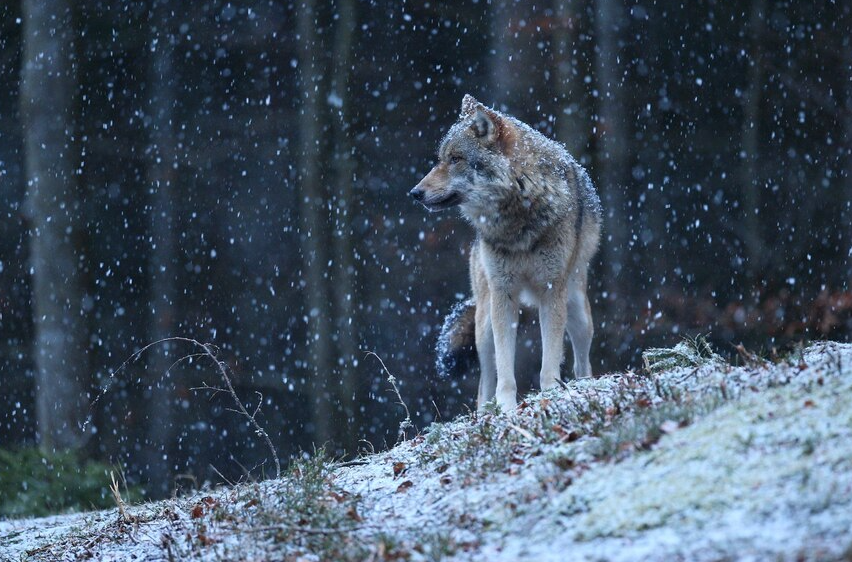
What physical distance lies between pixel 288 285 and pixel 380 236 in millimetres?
1770

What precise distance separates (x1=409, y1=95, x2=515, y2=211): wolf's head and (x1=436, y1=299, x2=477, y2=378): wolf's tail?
136 cm

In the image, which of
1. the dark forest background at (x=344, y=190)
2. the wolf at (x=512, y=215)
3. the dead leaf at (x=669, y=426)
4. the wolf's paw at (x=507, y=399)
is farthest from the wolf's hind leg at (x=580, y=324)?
the dead leaf at (x=669, y=426)

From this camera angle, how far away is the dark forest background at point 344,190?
451 inches

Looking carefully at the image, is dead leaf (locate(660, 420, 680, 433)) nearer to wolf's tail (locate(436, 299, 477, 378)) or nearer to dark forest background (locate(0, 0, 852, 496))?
wolf's tail (locate(436, 299, 477, 378))

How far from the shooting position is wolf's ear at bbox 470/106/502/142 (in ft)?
22.7

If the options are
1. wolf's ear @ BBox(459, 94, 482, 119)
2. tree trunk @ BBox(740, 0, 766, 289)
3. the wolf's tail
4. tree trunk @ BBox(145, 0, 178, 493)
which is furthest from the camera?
tree trunk @ BBox(145, 0, 178, 493)

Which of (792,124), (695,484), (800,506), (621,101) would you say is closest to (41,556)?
(695,484)

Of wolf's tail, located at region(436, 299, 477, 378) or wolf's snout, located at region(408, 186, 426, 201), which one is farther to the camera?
wolf's tail, located at region(436, 299, 477, 378)

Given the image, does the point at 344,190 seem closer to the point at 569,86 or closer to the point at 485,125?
the point at 569,86

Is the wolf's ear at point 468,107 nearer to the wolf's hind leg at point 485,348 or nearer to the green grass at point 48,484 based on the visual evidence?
the wolf's hind leg at point 485,348

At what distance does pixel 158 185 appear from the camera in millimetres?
14031

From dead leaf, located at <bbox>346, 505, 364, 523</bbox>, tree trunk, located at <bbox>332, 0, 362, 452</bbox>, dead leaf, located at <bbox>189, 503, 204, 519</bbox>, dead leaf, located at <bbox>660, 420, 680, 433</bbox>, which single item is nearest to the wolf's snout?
dead leaf, located at <bbox>189, 503, 204, 519</bbox>

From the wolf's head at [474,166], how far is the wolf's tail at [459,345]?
1.36 metres

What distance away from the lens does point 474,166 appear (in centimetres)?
694
